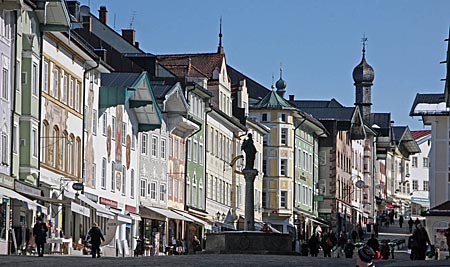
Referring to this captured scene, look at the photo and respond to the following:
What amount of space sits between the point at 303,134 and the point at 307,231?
791cm

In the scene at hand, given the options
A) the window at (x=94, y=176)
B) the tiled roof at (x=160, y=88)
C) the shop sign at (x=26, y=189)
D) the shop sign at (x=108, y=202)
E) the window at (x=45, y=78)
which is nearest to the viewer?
the shop sign at (x=26, y=189)

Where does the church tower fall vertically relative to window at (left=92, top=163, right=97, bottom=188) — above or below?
above

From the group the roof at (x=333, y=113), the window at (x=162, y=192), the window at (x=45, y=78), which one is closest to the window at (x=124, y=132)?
the window at (x=162, y=192)

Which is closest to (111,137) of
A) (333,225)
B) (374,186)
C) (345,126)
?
(333,225)

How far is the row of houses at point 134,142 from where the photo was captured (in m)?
57.2

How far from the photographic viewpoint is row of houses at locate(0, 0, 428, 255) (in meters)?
57.2

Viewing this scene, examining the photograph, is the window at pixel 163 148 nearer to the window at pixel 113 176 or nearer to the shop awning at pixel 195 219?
the shop awning at pixel 195 219

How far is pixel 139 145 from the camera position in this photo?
78.2m

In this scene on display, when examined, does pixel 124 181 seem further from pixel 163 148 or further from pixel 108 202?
pixel 163 148

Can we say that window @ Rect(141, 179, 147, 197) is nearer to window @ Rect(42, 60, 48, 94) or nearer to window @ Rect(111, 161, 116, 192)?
window @ Rect(111, 161, 116, 192)

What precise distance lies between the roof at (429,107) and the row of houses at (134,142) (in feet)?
34.6

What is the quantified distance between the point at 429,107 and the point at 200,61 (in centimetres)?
1917

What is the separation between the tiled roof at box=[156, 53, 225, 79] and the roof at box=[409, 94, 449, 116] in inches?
656

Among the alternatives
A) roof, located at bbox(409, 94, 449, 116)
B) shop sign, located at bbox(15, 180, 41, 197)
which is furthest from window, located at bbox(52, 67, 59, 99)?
roof, located at bbox(409, 94, 449, 116)
